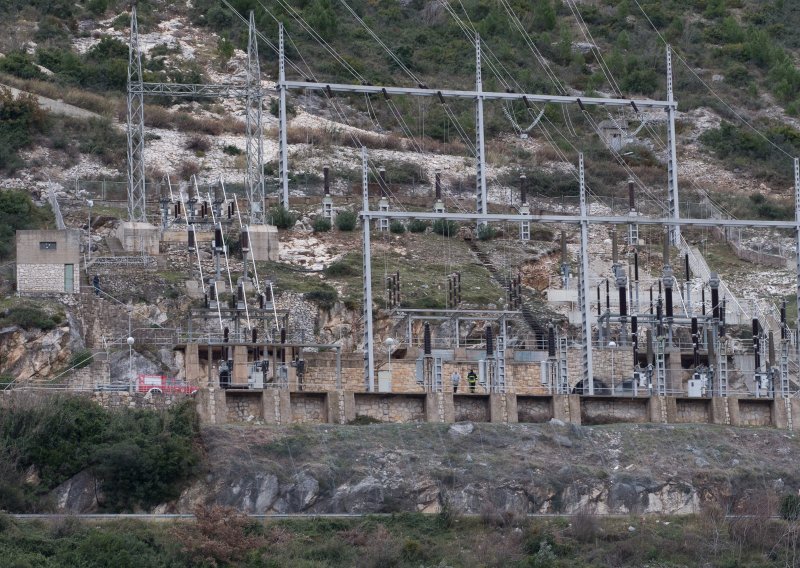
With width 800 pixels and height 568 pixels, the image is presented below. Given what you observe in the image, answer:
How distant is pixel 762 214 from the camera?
9794 cm

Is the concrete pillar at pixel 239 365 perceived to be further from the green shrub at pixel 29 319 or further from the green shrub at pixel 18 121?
the green shrub at pixel 18 121

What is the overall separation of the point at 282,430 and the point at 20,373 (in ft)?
41.0

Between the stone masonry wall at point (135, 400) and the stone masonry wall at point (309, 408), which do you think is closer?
the stone masonry wall at point (135, 400)

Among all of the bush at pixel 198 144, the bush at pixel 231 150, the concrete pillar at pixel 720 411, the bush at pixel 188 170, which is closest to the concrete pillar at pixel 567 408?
the concrete pillar at pixel 720 411

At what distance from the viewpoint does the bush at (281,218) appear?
82125 millimetres

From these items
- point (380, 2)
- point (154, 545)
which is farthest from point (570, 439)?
point (380, 2)

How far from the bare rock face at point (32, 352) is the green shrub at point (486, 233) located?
78.4 ft

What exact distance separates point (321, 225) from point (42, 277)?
51.1 feet

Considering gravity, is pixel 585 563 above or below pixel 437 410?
below

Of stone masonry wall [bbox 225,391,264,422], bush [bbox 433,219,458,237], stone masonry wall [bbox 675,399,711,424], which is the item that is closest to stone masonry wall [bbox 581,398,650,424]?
stone masonry wall [bbox 675,399,711,424]

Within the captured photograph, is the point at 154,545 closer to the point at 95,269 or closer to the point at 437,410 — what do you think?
the point at 437,410

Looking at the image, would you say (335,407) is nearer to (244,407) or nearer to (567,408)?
(244,407)

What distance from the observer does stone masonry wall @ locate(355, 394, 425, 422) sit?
60594 mm

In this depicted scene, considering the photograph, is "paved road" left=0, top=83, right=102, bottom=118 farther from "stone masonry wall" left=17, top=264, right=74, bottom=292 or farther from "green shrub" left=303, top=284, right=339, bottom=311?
"stone masonry wall" left=17, top=264, right=74, bottom=292
